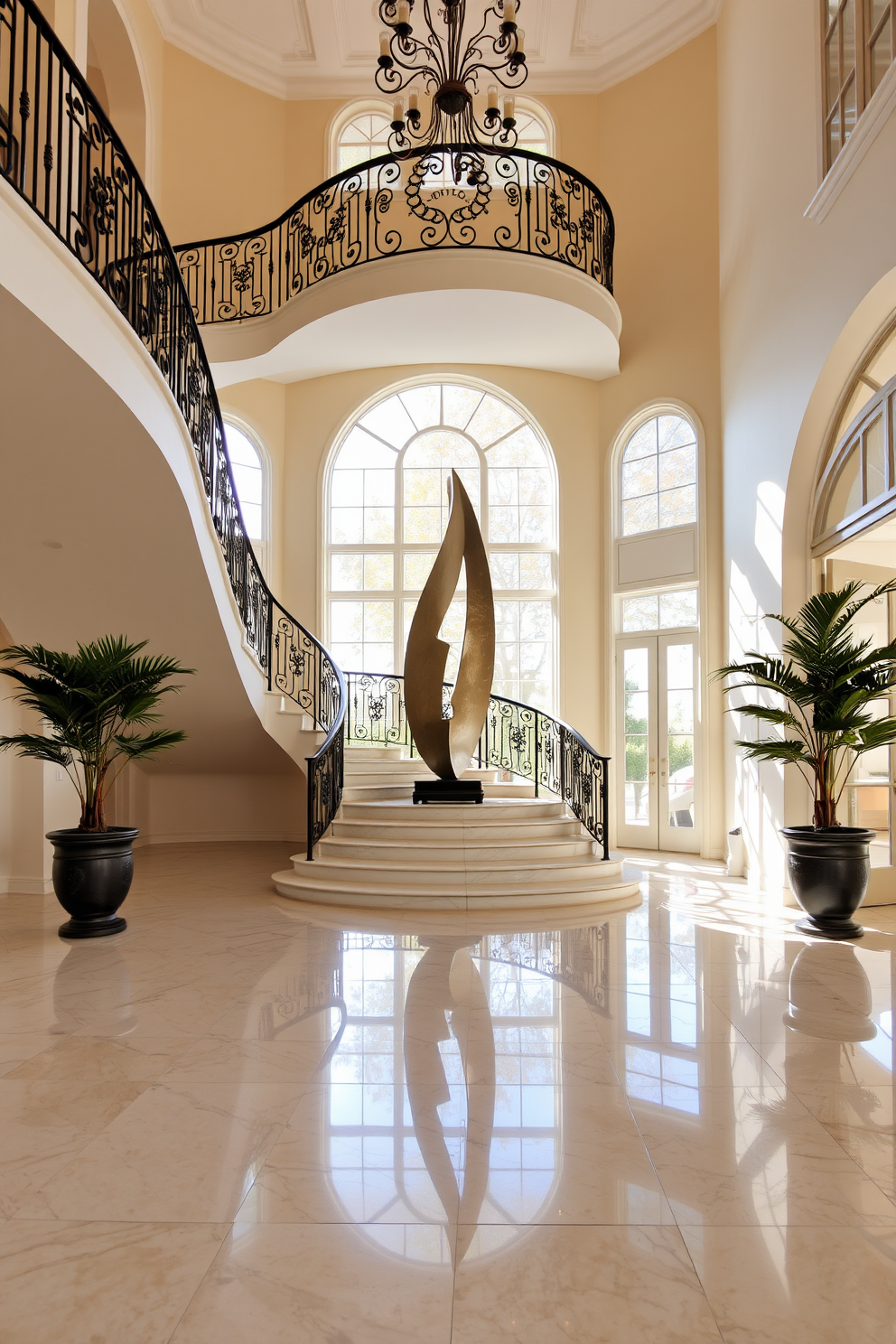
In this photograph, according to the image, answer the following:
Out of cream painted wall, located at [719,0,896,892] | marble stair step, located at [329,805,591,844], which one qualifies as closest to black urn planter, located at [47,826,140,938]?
marble stair step, located at [329,805,591,844]

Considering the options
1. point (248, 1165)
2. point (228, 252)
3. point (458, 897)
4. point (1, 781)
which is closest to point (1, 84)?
point (228, 252)

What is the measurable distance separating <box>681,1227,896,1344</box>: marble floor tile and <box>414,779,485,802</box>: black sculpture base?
18.1 feet

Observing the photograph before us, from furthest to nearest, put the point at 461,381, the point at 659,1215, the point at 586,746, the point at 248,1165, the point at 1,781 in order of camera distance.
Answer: the point at 461,381
the point at 586,746
the point at 1,781
the point at 248,1165
the point at 659,1215

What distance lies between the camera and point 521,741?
938 centimetres

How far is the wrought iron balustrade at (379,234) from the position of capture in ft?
29.7

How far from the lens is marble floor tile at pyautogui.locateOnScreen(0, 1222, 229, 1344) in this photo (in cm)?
163

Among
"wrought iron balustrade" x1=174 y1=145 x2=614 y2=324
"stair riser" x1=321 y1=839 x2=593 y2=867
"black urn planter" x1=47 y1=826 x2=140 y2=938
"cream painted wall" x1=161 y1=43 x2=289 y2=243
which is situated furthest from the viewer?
"cream painted wall" x1=161 y1=43 x2=289 y2=243

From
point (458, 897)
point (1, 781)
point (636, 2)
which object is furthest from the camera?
point (636, 2)

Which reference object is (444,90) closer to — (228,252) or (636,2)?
(228,252)

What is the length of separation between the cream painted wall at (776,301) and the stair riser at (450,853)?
168cm

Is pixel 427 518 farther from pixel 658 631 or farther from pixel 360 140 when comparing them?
pixel 360 140

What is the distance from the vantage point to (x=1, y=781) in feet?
21.2

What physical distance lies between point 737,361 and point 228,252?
5657 millimetres

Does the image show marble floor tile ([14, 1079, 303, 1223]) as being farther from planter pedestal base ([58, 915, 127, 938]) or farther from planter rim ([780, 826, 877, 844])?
planter rim ([780, 826, 877, 844])
